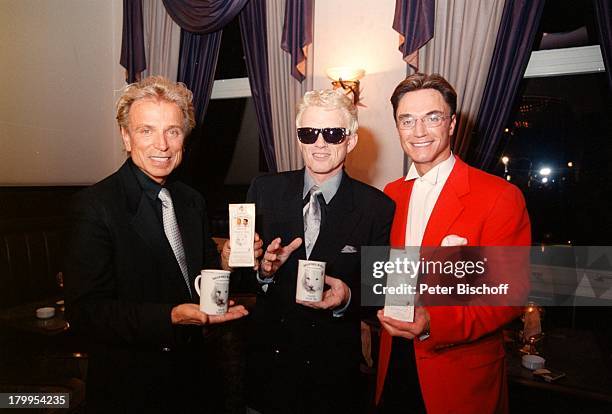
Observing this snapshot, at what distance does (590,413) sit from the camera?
8.84 ft

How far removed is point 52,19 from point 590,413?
619 cm

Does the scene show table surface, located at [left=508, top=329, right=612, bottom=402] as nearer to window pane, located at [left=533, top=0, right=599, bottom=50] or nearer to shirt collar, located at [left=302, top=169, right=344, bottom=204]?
shirt collar, located at [left=302, top=169, right=344, bottom=204]

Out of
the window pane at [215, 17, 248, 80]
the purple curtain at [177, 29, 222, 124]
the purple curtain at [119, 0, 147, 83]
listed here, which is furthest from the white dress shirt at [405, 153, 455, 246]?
the purple curtain at [119, 0, 147, 83]

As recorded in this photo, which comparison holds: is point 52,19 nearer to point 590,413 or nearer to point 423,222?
point 423,222

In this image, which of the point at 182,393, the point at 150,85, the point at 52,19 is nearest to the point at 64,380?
the point at 182,393

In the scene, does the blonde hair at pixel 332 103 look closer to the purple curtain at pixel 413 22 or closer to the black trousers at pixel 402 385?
the black trousers at pixel 402 385

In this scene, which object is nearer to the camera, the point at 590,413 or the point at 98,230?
the point at 98,230

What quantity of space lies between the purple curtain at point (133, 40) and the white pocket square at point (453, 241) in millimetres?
4689

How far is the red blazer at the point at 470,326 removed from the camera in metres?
1.68

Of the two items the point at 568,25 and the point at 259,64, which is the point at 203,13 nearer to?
the point at 259,64

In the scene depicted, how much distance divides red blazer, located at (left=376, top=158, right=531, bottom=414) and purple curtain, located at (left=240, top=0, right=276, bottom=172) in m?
3.08

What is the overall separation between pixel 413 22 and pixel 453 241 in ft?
9.02

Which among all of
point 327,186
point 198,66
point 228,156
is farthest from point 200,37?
point 327,186

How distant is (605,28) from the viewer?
329 cm
